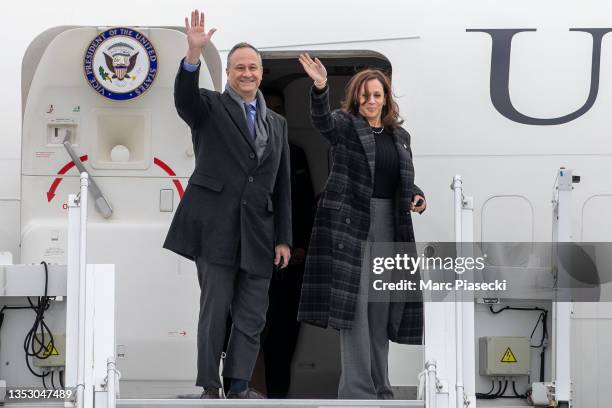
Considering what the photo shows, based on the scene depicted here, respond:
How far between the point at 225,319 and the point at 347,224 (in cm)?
68

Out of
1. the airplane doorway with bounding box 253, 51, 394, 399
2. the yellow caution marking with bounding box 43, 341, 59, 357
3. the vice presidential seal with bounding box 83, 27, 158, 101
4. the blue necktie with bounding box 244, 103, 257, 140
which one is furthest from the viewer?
the airplane doorway with bounding box 253, 51, 394, 399

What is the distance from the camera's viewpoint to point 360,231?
21.1 ft

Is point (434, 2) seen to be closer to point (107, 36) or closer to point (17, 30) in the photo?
point (107, 36)

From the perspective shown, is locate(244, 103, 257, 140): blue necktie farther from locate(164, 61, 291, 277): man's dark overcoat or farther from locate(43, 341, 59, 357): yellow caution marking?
locate(43, 341, 59, 357): yellow caution marking

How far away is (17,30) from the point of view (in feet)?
26.2

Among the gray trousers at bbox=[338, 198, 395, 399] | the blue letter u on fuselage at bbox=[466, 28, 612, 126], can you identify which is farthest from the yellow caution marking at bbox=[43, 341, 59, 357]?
the blue letter u on fuselage at bbox=[466, 28, 612, 126]

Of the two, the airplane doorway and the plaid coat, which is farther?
the airplane doorway

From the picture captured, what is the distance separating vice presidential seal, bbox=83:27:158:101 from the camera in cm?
786

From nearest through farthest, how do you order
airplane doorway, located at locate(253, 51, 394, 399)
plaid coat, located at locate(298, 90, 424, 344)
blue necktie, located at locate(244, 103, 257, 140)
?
1. plaid coat, located at locate(298, 90, 424, 344)
2. blue necktie, located at locate(244, 103, 257, 140)
3. airplane doorway, located at locate(253, 51, 394, 399)

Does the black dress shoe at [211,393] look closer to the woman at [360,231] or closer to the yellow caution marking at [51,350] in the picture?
the woman at [360,231]

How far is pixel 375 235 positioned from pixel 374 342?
476 mm

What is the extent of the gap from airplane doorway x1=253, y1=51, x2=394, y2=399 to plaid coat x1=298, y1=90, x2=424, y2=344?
5.76ft

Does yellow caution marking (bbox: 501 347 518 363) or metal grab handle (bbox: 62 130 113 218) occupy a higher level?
metal grab handle (bbox: 62 130 113 218)

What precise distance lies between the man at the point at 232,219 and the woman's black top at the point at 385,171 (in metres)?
0.46
